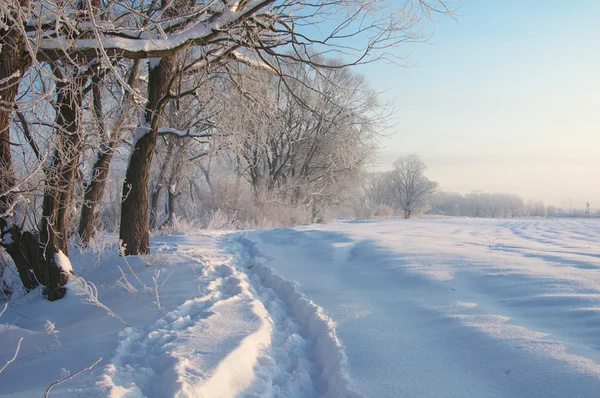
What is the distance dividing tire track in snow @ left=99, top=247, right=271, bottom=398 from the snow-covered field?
0.01 metres

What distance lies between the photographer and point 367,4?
204 inches

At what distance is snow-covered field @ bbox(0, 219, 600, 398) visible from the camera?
102 inches

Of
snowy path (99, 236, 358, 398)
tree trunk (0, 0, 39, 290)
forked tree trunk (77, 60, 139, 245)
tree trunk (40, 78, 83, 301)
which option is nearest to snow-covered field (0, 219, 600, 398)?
snowy path (99, 236, 358, 398)

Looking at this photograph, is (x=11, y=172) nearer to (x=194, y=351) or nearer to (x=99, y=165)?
(x=194, y=351)

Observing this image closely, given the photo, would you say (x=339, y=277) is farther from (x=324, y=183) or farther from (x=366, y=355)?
(x=324, y=183)

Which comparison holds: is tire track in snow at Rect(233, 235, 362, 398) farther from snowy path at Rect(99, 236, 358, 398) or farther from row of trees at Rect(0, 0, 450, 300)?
row of trees at Rect(0, 0, 450, 300)

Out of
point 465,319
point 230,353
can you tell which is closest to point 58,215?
point 230,353

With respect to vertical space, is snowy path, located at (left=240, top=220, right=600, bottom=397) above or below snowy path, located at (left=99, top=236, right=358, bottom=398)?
above

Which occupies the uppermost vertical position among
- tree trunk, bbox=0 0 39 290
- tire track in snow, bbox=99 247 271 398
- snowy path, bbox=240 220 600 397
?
tree trunk, bbox=0 0 39 290

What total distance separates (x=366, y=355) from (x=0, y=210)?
4474 millimetres

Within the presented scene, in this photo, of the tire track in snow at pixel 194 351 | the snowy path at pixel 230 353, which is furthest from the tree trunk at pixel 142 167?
the tire track in snow at pixel 194 351

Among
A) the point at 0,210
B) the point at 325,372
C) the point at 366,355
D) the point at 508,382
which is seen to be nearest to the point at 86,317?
the point at 0,210

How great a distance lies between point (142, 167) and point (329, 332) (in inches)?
161

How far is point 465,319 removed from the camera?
3.55m
